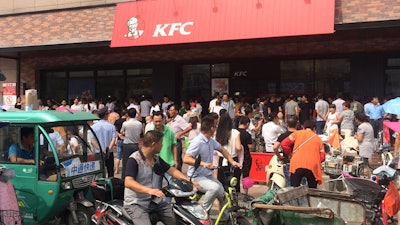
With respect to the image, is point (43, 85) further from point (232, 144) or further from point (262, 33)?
point (232, 144)

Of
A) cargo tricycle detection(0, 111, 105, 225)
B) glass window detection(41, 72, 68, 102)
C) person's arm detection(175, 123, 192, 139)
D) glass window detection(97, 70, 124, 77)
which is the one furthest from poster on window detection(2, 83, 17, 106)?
cargo tricycle detection(0, 111, 105, 225)

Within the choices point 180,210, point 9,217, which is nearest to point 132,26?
point 180,210

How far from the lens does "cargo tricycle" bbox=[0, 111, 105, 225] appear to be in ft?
19.3

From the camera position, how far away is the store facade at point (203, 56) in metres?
14.5

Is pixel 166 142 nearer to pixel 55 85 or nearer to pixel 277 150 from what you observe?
pixel 277 150

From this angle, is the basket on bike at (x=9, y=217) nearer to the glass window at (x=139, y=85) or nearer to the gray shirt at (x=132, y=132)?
the gray shirt at (x=132, y=132)

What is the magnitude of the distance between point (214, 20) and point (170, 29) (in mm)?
1654

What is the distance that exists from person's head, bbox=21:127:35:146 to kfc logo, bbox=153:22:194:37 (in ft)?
32.3

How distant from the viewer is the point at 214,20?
49.2 feet

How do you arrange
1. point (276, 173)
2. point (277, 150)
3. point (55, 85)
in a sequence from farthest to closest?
point (55, 85), point (276, 173), point (277, 150)

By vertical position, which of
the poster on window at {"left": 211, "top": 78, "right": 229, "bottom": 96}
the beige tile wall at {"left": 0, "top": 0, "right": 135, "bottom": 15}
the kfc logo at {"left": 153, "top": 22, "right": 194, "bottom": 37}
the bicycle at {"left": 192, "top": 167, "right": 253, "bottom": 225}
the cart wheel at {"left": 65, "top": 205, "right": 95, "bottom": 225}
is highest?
the beige tile wall at {"left": 0, "top": 0, "right": 135, "bottom": 15}

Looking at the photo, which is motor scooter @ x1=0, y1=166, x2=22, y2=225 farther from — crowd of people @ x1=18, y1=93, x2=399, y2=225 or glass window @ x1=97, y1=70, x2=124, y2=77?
glass window @ x1=97, y1=70, x2=124, y2=77

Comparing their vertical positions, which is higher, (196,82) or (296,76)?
(296,76)

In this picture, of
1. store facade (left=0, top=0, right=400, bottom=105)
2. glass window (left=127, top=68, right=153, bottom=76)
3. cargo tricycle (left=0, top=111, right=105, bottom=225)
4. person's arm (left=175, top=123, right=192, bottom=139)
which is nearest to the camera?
cargo tricycle (left=0, top=111, right=105, bottom=225)
